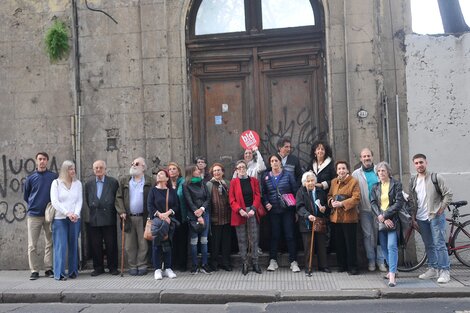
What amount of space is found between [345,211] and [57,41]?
6095mm

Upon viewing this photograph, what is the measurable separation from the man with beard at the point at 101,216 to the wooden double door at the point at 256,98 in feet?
6.15

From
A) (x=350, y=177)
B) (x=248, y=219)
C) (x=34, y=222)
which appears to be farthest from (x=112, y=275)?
(x=350, y=177)

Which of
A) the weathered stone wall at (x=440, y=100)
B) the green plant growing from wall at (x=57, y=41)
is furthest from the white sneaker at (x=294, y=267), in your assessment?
the green plant growing from wall at (x=57, y=41)

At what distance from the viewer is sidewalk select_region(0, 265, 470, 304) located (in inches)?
300

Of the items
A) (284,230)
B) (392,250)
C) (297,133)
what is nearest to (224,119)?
(297,133)

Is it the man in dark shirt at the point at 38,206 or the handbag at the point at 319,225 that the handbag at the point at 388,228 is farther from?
the man in dark shirt at the point at 38,206

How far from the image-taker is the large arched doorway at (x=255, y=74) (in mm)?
10273

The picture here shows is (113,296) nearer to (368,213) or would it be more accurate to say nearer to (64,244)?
(64,244)

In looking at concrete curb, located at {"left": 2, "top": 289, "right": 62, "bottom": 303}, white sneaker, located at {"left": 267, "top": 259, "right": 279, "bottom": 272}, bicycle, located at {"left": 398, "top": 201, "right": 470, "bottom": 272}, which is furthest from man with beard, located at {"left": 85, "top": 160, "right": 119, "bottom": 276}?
bicycle, located at {"left": 398, "top": 201, "right": 470, "bottom": 272}

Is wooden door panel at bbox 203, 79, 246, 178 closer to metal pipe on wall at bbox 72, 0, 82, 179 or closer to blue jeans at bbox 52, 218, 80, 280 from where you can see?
metal pipe on wall at bbox 72, 0, 82, 179

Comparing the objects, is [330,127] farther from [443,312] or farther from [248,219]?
[443,312]

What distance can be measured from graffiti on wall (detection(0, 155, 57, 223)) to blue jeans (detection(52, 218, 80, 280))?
157cm

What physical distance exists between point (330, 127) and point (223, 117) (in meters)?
A: 2.05

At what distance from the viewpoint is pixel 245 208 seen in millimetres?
9031
